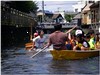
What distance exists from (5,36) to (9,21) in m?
1.54

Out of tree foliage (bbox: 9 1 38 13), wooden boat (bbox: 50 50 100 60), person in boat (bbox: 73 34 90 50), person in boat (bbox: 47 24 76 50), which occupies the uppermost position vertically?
tree foliage (bbox: 9 1 38 13)

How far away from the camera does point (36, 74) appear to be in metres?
12.5

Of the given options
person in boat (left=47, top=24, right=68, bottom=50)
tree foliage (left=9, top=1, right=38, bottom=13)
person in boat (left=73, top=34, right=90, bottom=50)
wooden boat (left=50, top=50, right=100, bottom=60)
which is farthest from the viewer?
tree foliage (left=9, top=1, right=38, bottom=13)

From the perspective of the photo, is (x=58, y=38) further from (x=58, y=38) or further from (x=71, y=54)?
(x=71, y=54)

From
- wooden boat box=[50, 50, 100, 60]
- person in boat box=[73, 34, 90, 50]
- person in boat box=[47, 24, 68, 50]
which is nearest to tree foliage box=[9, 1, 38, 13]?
person in boat box=[73, 34, 90, 50]

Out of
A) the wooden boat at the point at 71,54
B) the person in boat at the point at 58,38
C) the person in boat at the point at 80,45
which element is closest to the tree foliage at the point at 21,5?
the person in boat at the point at 80,45

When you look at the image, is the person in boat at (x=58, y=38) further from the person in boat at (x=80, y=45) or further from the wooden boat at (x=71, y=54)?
the person in boat at (x=80, y=45)

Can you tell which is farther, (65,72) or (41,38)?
(41,38)

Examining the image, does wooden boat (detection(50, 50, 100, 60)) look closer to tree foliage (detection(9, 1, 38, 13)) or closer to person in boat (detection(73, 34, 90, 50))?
person in boat (detection(73, 34, 90, 50))

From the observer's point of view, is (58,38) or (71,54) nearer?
(58,38)

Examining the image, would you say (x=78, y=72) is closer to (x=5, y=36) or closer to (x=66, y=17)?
(x=5, y=36)

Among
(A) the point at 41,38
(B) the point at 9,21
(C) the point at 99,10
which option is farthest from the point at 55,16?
(A) the point at 41,38

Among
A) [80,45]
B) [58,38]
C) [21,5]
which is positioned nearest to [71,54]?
[58,38]

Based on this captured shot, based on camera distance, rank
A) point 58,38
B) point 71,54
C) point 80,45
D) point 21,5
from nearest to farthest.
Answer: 1. point 58,38
2. point 71,54
3. point 80,45
4. point 21,5
